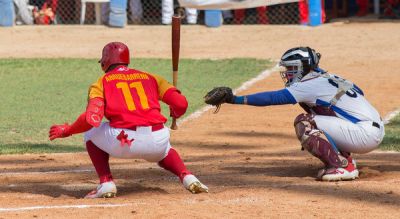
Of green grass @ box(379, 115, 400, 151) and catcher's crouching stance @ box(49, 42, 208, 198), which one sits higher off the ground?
catcher's crouching stance @ box(49, 42, 208, 198)

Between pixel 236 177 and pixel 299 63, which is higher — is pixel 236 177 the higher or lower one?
the lower one

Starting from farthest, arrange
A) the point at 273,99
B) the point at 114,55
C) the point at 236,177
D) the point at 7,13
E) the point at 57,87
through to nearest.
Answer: the point at 7,13
the point at 57,87
the point at 236,177
the point at 273,99
the point at 114,55

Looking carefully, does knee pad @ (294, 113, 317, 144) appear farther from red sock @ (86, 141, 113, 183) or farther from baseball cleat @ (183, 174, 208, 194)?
red sock @ (86, 141, 113, 183)

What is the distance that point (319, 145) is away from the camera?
359 inches

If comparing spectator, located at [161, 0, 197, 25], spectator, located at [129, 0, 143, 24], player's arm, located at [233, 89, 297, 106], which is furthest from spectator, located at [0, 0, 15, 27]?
player's arm, located at [233, 89, 297, 106]

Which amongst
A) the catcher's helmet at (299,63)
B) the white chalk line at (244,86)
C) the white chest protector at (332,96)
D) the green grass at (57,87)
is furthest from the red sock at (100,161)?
the white chalk line at (244,86)

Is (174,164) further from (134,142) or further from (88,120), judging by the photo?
(88,120)

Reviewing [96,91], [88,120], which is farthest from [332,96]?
[88,120]

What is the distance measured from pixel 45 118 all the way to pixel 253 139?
3201 millimetres

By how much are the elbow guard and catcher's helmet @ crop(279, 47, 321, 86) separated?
5.79 ft

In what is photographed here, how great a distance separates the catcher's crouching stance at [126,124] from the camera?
8.47 meters

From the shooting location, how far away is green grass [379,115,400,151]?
11.6 metres

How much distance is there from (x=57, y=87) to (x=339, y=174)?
9.07m

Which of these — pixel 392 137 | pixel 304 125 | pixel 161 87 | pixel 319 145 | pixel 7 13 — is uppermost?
pixel 161 87
